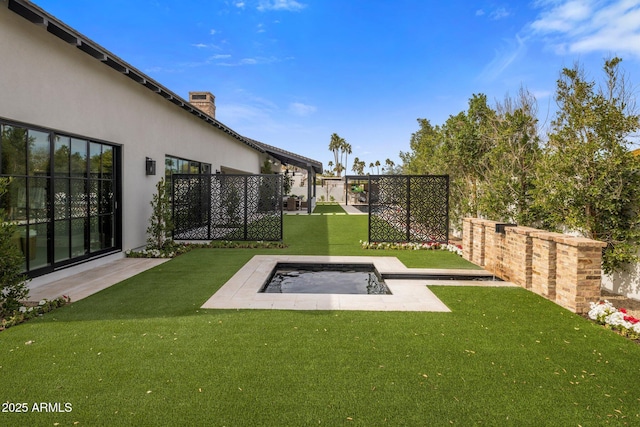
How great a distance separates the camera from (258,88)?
76.4 ft

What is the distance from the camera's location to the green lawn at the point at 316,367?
106 inches

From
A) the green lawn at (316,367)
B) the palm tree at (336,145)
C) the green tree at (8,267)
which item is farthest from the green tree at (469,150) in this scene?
the palm tree at (336,145)

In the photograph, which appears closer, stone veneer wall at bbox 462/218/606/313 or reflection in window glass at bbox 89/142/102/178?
stone veneer wall at bbox 462/218/606/313

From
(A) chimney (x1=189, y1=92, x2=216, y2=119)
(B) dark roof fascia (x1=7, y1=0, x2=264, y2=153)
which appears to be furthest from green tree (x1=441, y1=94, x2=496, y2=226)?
(A) chimney (x1=189, y1=92, x2=216, y2=119)

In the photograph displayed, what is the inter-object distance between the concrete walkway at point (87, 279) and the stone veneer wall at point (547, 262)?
278 inches

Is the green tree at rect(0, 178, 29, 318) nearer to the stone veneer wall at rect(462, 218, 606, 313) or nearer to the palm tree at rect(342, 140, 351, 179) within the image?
the stone veneer wall at rect(462, 218, 606, 313)

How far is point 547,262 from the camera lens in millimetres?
5629

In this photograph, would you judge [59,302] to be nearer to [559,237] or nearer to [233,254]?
[233,254]

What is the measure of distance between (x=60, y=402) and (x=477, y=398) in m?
3.22

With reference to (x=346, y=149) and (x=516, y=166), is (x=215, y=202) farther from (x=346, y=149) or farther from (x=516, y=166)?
(x=346, y=149)

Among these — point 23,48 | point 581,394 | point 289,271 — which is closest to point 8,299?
point 23,48

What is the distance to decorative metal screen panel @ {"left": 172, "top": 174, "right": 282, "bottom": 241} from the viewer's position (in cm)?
1154

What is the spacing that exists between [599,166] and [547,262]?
1.68 m

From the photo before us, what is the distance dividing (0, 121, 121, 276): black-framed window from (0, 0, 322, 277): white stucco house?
17 millimetres
